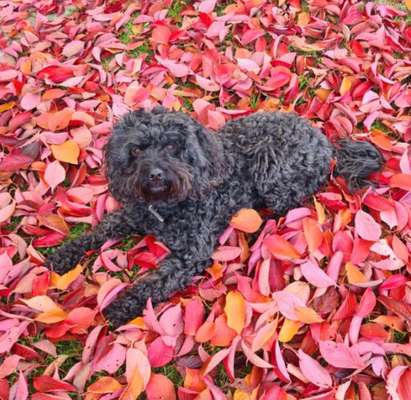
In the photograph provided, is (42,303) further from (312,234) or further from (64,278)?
(312,234)

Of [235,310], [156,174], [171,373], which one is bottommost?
[171,373]

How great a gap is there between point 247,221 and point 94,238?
98 centimetres

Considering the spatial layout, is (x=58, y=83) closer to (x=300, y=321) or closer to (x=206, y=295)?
(x=206, y=295)

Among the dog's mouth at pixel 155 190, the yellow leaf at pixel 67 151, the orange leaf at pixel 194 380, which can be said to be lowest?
the orange leaf at pixel 194 380

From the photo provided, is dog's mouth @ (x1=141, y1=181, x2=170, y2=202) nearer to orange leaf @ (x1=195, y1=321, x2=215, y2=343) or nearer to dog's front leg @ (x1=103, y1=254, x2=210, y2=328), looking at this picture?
dog's front leg @ (x1=103, y1=254, x2=210, y2=328)

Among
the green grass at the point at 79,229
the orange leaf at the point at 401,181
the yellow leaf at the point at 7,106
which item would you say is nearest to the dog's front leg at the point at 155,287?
the green grass at the point at 79,229

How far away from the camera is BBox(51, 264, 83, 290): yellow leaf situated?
10.0 ft

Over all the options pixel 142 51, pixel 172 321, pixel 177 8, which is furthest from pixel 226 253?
pixel 177 8

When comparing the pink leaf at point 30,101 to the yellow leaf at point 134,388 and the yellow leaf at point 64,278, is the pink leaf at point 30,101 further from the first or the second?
the yellow leaf at point 134,388

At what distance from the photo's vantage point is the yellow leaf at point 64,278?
3053 mm

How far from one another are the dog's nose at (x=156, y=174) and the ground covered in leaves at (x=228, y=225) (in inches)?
25.6

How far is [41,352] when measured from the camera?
284 centimetres

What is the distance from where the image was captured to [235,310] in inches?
110

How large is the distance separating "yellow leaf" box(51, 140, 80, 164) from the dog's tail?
1.79 metres
